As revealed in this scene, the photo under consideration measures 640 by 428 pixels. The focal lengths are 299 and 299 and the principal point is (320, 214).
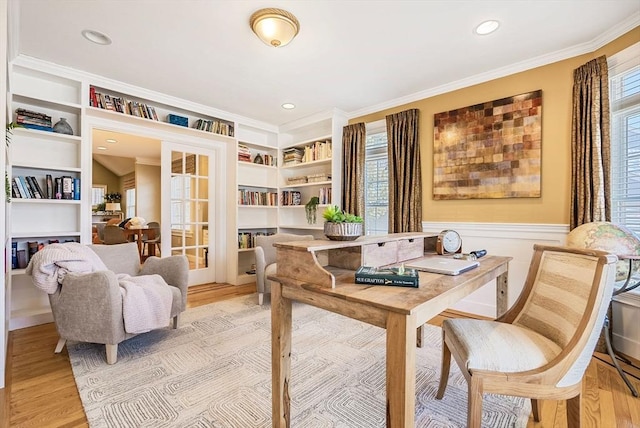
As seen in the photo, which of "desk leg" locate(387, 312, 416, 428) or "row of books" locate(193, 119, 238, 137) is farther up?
"row of books" locate(193, 119, 238, 137)

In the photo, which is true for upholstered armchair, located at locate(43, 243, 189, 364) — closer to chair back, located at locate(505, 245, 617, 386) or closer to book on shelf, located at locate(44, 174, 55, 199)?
book on shelf, located at locate(44, 174, 55, 199)

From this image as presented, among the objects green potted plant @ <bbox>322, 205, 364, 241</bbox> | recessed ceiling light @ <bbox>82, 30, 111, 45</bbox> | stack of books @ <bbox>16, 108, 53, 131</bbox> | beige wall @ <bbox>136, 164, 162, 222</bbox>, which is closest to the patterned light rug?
green potted plant @ <bbox>322, 205, 364, 241</bbox>

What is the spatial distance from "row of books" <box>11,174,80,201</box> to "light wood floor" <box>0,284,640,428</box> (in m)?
1.26

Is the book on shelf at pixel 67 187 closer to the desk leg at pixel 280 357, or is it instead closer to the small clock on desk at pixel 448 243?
the desk leg at pixel 280 357

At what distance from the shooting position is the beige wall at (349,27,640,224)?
8.23 ft

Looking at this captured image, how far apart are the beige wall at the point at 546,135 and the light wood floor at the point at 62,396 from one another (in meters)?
1.21

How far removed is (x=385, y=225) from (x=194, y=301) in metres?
2.50

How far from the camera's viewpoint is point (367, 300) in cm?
102

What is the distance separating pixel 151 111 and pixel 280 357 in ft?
10.8

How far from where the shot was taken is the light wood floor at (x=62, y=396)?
1.50 meters

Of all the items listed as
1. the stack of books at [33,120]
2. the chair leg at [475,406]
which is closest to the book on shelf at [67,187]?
the stack of books at [33,120]

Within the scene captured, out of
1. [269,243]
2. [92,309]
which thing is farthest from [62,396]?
[269,243]

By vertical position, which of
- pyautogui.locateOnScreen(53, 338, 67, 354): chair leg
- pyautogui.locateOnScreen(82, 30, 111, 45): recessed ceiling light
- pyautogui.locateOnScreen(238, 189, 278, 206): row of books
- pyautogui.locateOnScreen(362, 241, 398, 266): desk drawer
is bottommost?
pyautogui.locateOnScreen(53, 338, 67, 354): chair leg

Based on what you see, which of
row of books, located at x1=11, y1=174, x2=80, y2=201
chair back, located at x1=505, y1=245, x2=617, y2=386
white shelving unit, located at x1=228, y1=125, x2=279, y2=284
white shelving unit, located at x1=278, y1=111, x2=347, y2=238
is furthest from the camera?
white shelving unit, located at x1=228, y1=125, x2=279, y2=284
